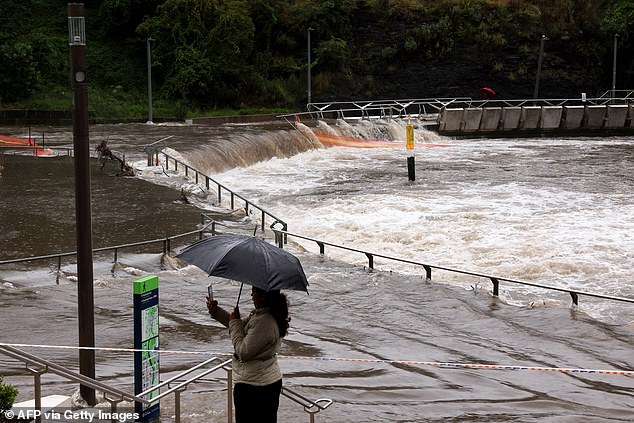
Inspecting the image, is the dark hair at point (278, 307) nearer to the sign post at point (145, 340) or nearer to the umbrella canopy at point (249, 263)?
the umbrella canopy at point (249, 263)

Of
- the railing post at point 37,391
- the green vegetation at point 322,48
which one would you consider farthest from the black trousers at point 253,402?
the green vegetation at point 322,48

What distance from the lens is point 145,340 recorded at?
307 inches

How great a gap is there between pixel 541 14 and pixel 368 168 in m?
33.2

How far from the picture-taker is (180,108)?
59.2 metres

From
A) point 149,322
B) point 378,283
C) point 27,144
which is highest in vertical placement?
point 149,322

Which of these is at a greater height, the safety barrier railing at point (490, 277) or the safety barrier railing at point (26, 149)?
the safety barrier railing at point (26, 149)

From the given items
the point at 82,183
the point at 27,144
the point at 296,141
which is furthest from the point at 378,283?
the point at 296,141

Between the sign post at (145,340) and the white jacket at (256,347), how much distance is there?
1.29m

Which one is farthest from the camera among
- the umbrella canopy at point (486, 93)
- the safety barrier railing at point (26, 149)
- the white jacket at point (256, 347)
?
the umbrella canopy at point (486, 93)

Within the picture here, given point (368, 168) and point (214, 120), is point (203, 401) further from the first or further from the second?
point (214, 120)

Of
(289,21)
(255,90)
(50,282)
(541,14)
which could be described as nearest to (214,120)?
(255,90)

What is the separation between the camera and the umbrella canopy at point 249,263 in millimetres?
6754

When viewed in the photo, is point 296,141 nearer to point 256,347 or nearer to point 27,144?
point 27,144

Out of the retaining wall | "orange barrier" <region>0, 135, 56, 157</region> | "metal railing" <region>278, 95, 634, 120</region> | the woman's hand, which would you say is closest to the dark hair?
the woman's hand
